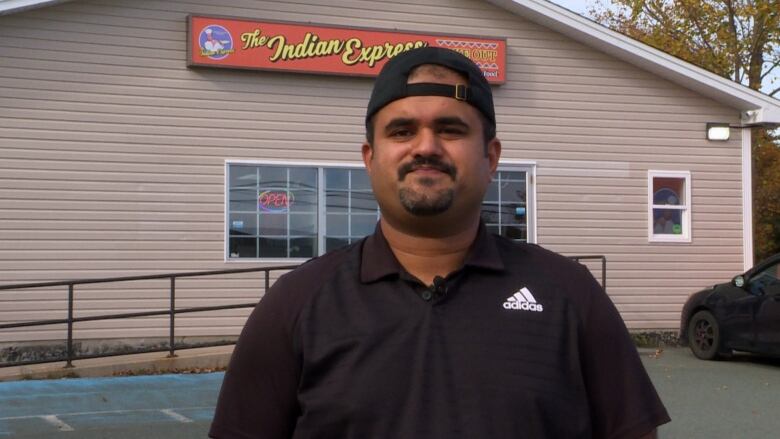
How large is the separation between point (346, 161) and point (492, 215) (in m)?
2.29

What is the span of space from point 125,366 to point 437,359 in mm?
10499

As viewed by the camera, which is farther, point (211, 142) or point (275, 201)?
point (275, 201)

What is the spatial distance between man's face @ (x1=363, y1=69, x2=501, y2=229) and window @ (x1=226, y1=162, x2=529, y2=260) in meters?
11.5

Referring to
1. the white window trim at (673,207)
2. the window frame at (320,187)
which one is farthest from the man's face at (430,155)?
the white window trim at (673,207)

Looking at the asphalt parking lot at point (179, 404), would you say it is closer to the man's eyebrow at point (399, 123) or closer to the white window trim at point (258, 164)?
the white window trim at point (258, 164)

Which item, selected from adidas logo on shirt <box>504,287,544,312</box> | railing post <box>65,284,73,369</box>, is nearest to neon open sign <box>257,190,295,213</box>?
railing post <box>65,284,73,369</box>

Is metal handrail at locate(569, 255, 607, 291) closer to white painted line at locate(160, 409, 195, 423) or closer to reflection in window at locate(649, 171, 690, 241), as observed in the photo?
reflection in window at locate(649, 171, 690, 241)

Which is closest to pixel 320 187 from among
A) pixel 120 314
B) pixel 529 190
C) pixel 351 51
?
pixel 351 51

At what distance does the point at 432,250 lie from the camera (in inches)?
97.2

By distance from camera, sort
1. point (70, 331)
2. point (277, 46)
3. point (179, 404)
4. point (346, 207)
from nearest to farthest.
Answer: point (179, 404)
point (70, 331)
point (277, 46)
point (346, 207)

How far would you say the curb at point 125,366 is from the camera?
11.9m

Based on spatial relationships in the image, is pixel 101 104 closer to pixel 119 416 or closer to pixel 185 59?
pixel 185 59

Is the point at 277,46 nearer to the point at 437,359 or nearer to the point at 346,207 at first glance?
the point at 346,207

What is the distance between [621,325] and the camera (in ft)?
7.98
